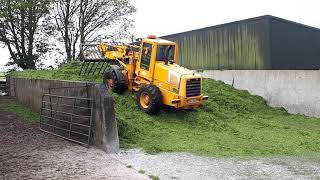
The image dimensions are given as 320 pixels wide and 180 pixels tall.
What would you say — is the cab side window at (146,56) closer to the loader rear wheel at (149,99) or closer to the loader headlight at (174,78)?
the loader rear wheel at (149,99)

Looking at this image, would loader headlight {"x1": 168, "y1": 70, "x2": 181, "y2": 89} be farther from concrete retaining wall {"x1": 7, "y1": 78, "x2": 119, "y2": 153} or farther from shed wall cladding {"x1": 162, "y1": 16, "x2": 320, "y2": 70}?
shed wall cladding {"x1": 162, "y1": 16, "x2": 320, "y2": 70}

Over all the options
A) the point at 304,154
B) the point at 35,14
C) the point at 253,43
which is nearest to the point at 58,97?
the point at 304,154

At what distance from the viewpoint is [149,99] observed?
13547 millimetres

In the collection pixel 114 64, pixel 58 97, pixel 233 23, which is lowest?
pixel 58 97

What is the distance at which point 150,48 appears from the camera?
14.1 meters

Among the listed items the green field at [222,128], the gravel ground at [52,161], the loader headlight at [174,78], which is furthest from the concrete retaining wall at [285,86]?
the gravel ground at [52,161]

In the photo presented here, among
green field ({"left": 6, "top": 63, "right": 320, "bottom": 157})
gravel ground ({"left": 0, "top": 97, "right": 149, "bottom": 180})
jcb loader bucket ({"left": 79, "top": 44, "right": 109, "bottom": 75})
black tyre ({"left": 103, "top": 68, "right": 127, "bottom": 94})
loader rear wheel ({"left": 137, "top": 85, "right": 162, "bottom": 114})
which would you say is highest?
jcb loader bucket ({"left": 79, "top": 44, "right": 109, "bottom": 75})

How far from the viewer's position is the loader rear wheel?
529 inches

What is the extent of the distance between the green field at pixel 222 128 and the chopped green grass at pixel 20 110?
1899 mm

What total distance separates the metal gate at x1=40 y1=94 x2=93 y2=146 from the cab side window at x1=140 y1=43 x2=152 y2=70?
122 inches

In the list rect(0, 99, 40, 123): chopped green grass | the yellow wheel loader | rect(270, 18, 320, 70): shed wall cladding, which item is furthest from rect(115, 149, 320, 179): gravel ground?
rect(270, 18, 320, 70): shed wall cladding

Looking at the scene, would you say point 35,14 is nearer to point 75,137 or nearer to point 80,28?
point 80,28

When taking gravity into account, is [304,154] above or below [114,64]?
below

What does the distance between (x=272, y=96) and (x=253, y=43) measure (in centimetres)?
327
